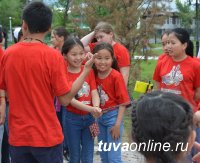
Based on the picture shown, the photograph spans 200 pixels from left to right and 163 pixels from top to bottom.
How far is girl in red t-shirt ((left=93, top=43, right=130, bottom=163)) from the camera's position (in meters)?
3.99

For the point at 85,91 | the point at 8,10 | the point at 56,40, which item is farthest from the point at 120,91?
the point at 8,10

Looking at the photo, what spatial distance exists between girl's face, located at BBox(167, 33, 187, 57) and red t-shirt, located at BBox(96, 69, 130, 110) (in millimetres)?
571

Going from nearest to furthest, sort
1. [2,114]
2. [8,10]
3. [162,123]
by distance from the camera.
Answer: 1. [162,123]
2. [2,114]
3. [8,10]

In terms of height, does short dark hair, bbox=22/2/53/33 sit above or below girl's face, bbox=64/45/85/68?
above

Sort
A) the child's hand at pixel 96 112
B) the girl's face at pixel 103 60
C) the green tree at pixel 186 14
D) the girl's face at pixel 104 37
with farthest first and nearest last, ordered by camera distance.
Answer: the green tree at pixel 186 14
the girl's face at pixel 104 37
the girl's face at pixel 103 60
the child's hand at pixel 96 112

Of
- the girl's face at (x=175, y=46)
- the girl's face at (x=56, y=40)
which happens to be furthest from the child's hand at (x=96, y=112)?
the girl's face at (x=56, y=40)

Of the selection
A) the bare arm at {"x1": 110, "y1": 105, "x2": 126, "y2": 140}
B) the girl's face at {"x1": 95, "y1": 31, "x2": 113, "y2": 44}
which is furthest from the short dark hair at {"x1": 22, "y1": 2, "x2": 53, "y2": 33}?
the girl's face at {"x1": 95, "y1": 31, "x2": 113, "y2": 44}

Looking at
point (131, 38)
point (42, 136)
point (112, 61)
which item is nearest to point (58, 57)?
point (42, 136)

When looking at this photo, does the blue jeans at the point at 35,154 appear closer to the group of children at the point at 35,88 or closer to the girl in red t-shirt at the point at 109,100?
the group of children at the point at 35,88

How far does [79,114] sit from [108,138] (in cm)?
38

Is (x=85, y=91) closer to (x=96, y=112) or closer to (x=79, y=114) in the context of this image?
(x=79, y=114)

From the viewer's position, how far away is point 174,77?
13.0 ft

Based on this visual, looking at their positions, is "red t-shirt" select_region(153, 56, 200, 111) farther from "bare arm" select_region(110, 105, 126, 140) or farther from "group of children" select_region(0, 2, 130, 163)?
"group of children" select_region(0, 2, 130, 163)

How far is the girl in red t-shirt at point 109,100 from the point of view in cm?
399
